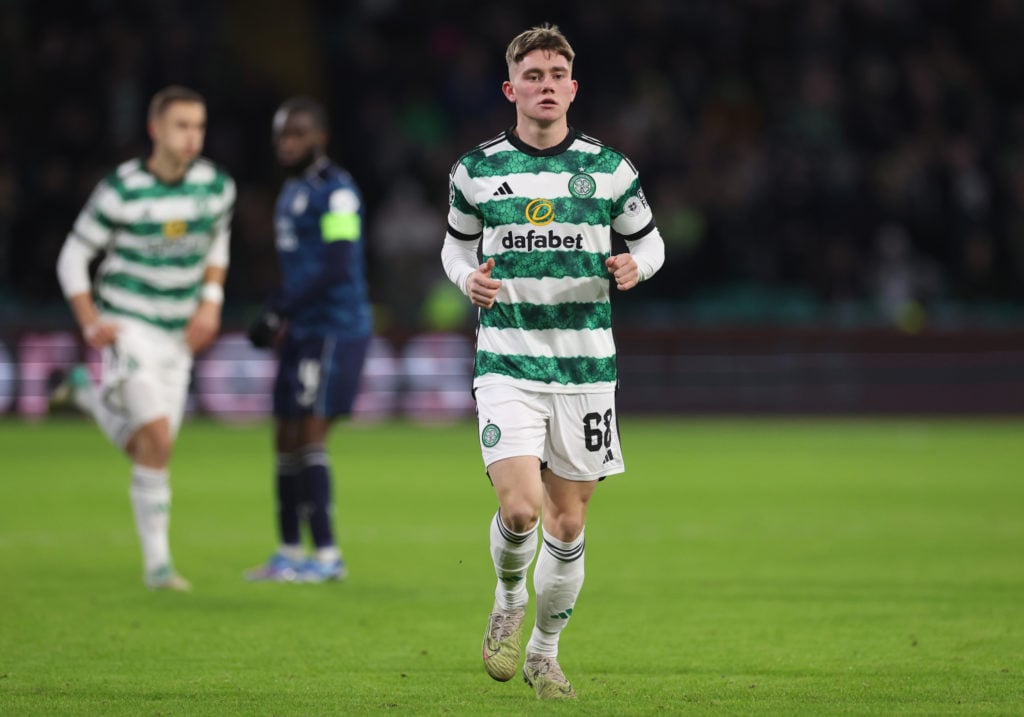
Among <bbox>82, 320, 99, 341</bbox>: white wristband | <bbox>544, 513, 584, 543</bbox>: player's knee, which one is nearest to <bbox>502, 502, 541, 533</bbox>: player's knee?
<bbox>544, 513, 584, 543</bbox>: player's knee

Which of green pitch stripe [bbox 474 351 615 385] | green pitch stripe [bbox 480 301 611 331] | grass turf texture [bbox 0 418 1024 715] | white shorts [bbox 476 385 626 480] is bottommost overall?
grass turf texture [bbox 0 418 1024 715]

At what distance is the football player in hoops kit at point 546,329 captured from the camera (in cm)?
600

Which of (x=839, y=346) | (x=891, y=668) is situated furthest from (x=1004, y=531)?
(x=839, y=346)

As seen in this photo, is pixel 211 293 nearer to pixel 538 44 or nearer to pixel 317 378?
pixel 317 378

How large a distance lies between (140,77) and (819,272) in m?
9.33

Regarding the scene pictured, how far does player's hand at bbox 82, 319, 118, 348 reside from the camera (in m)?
8.59

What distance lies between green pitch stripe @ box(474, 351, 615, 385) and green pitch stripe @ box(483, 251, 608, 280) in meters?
0.29

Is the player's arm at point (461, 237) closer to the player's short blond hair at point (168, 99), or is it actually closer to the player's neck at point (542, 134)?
the player's neck at point (542, 134)

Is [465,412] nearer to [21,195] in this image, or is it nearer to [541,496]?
[21,195]

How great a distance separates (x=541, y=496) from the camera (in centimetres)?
593

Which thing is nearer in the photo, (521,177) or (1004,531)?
(521,177)

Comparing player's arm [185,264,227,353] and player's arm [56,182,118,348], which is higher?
player's arm [56,182,118,348]

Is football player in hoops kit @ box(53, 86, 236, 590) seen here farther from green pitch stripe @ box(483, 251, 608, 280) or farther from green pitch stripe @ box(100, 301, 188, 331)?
green pitch stripe @ box(483, 251, 608, 280)

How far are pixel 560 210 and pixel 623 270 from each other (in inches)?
14.4
